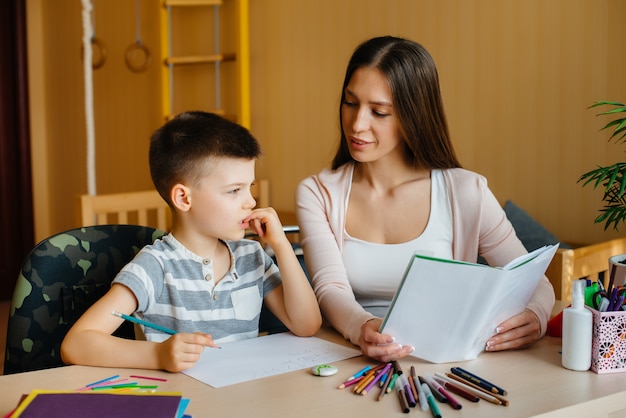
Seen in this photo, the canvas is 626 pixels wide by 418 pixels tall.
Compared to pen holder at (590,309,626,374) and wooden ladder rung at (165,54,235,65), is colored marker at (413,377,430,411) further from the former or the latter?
wooden ladder rung at (165,54,235,65)

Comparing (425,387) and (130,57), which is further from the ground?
(130,57)

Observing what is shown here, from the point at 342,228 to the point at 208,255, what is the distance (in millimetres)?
355

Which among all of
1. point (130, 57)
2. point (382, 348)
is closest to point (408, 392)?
point (382, 348)

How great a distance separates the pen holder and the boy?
495 mm

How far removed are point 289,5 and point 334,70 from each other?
0.47 meters

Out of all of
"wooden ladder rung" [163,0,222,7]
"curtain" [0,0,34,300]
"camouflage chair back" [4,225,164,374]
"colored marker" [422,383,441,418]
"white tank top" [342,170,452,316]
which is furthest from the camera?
"curtain" [0,0,34,300]

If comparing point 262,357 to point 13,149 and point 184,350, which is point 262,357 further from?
point 13,149

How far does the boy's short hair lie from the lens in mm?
1438

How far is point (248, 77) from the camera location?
412 centimetres

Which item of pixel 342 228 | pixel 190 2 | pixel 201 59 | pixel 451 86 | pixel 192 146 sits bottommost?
pixel 342 228

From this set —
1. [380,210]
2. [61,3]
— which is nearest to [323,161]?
[380,210]

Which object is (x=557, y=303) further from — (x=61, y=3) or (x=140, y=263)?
(x=61, y=3)

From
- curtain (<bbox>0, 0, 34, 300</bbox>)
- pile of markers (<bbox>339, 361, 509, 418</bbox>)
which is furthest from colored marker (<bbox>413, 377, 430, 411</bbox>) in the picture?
curtain (<bbox>0, 0, 34, 300</bbox>)

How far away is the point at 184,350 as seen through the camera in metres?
1.20
